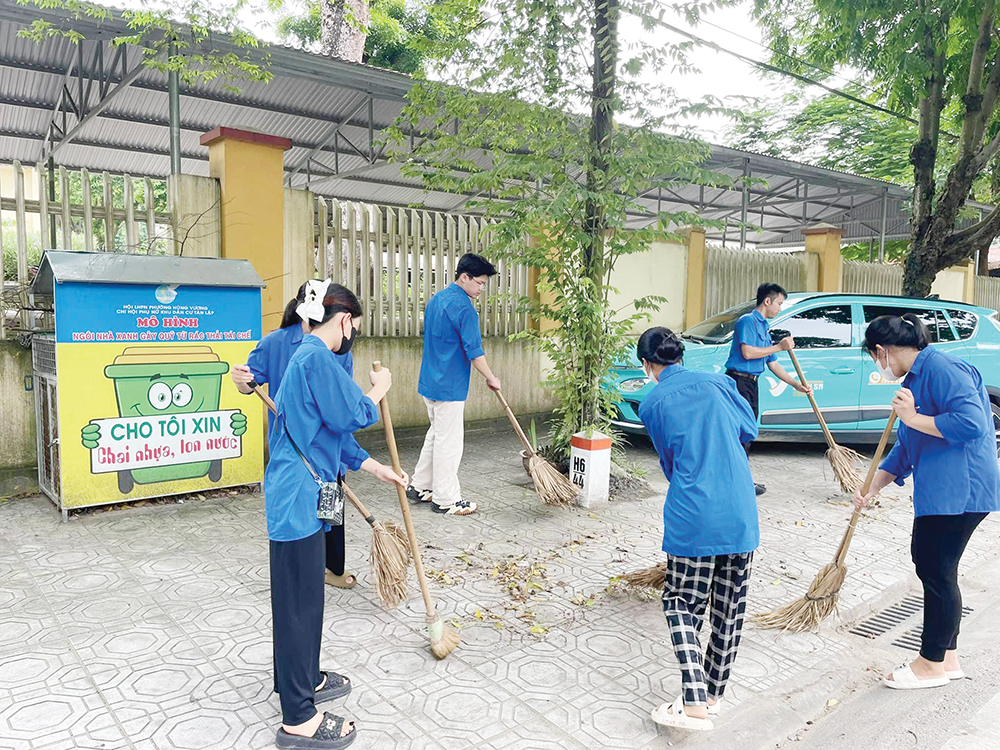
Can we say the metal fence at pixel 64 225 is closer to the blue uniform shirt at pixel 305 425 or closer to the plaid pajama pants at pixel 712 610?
the blue uniform shirt at pixel 305 425

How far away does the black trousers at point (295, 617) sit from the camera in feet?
8.02

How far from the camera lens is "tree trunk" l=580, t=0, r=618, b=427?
5477 mm

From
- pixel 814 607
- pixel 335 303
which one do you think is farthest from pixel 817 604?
pixel 335 303

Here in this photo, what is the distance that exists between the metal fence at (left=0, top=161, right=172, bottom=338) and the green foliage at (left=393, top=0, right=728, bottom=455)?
2319 mm

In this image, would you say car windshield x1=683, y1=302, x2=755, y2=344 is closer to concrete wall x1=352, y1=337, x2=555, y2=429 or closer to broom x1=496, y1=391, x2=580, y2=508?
concrete wall x1=352, y1=337, x2=555, y2=429

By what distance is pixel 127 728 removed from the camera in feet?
8.43

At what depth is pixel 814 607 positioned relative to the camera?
3.54 m

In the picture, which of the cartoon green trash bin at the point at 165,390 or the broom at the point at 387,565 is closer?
the broom at the point at 387,565

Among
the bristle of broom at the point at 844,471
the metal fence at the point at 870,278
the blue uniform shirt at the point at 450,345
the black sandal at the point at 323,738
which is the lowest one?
the black sandal at the point at 323,738

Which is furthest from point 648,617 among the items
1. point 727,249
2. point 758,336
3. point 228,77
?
point 727,249

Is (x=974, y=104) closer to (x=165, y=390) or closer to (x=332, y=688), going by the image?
(x=165, y=390)

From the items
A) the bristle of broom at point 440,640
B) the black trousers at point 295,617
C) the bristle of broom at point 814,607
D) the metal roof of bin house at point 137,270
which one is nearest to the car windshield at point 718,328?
the bristle of broom at point 814,607

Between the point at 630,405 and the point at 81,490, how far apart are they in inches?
186

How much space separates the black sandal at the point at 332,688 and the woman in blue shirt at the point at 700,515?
3.92 ft
